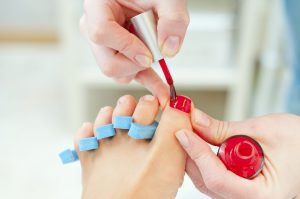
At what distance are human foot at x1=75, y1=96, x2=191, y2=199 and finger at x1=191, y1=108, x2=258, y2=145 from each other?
0.6 inches

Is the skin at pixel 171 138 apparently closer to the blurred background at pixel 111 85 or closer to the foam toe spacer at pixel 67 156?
the foam toe spacer at pixel 67 156

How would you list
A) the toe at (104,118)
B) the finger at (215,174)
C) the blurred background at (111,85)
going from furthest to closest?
the blurred background at (111,85) < the toe at (104,118) < the finger at (215,174)

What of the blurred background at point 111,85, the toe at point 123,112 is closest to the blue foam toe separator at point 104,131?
the toe at point 123,112

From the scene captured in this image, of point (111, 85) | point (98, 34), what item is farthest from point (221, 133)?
point (111, 85)

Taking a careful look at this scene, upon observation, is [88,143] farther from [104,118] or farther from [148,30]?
[148,30]

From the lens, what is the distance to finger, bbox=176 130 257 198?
1.77 ft

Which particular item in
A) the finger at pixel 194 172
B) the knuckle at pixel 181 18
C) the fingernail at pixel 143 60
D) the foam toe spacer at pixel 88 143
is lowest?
the finger at pixel 194 172

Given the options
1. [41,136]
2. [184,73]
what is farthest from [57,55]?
[184,73]

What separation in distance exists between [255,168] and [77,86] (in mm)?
985

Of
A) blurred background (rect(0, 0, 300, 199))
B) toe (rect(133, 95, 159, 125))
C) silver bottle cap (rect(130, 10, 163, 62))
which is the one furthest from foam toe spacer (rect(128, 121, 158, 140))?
blurred background (rect(0, 0, 300, 199))

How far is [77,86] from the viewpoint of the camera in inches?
56.9

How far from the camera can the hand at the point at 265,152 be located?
547 mm

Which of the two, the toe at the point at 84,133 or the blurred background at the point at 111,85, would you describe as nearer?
the toe at the point at 84,133

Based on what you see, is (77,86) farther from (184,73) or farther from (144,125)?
(144,125)
